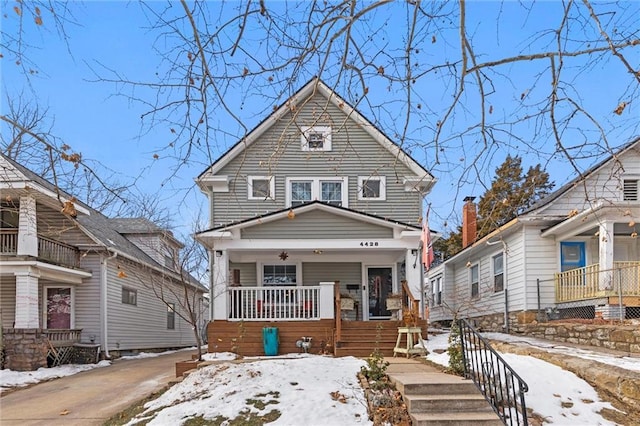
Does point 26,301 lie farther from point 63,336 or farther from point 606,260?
point 606,260

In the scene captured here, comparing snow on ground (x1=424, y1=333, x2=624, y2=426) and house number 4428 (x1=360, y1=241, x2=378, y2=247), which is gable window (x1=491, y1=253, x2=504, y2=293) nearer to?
house number 4428 (x1=360, y1=241, x2=378, y2=247)

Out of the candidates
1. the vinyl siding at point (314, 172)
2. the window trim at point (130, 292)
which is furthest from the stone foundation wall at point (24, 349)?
the vinyl siding at point (314, 172)

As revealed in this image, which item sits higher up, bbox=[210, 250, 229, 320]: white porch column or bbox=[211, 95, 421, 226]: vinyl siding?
bbox=[211, 95, 421, 226]: vinyl siding

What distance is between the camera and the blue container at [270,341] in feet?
40.0

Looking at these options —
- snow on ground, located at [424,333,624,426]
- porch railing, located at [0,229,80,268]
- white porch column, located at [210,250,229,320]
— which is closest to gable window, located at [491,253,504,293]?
white porch column, located at [210,250,229,320]

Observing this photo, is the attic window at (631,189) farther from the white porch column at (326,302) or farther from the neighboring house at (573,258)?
the white porch column at (326,302)

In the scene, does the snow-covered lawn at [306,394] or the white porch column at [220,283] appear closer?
the snow-covered lawn at [306,394]

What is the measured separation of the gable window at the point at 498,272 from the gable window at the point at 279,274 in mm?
6419

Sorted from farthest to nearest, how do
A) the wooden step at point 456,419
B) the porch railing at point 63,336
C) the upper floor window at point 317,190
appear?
the upper floor window at point 317,190
the porch railing at point 63,336
the wooden step at point 456,419

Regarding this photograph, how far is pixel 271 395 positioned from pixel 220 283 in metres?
6.21

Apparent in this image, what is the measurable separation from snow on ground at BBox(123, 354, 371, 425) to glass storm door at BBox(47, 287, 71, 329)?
10006 millimetres

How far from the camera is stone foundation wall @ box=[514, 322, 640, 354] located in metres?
9.55

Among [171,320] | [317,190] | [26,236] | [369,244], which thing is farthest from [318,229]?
[171,320]

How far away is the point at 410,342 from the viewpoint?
11.2 meters
